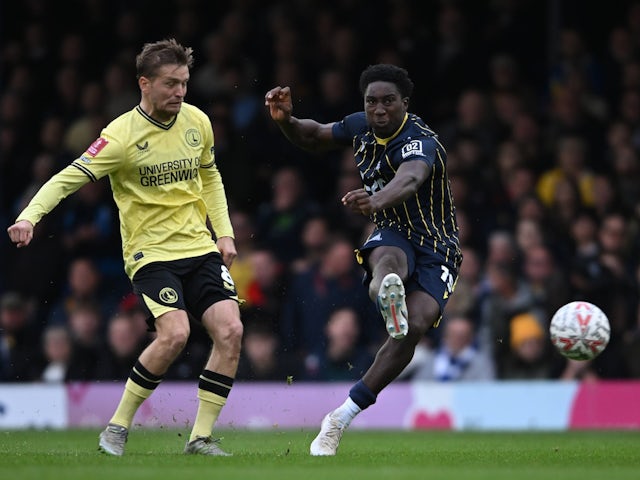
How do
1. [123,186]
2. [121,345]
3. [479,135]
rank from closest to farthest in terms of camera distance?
1. [123,186]
2. [121,345]
3. [479,135]

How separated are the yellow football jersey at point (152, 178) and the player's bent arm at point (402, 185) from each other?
124 centimetres

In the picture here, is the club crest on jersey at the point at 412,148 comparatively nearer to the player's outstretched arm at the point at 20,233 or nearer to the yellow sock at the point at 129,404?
the yellow sock at the point at 129,404

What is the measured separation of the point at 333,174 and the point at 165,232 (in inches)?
276

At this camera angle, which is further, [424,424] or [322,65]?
[322,65]

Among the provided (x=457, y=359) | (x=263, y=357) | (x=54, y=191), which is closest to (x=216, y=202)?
(x=54, y=191)

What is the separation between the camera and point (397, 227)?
9039 mm

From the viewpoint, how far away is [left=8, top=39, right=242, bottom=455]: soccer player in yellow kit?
8.56 metres

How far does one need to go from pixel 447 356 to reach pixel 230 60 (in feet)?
14.3

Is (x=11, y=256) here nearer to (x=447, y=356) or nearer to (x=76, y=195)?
(x=76, y=195)

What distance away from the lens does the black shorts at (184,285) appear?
338 inches

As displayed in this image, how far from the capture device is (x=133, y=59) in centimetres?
1672

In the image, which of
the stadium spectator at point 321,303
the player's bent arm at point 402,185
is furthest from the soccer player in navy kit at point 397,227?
the stadium spectator at point 321,303

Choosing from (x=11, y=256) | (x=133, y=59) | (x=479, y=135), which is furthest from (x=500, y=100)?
(x=11, y=256)

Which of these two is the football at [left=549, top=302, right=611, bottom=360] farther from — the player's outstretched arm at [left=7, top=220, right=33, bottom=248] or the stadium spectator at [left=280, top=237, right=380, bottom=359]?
the stadium spectator at [left=280, top=237, right=380, bottom=359]
